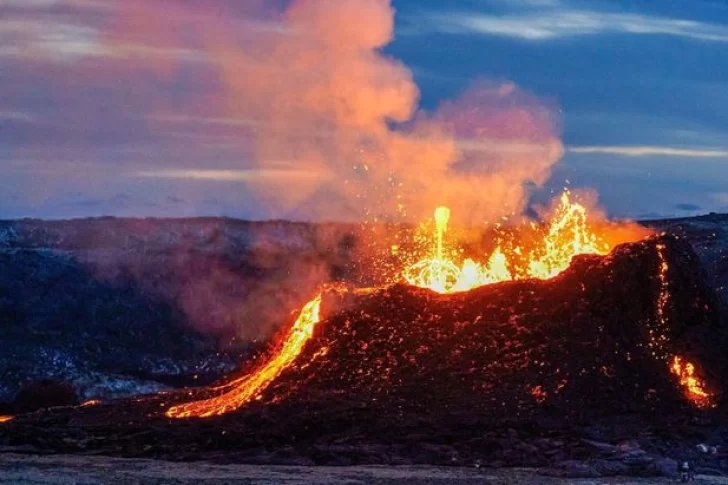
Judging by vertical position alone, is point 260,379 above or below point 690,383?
below

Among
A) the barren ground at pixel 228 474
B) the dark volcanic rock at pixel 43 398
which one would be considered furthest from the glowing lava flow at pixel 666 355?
the dark volcanic rock at pixel 43 398

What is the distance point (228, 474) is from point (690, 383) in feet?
34.9

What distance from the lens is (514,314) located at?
92.5 feet

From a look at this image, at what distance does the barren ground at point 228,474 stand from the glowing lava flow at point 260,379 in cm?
396

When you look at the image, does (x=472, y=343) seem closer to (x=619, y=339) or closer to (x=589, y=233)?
(x=619, y=339)

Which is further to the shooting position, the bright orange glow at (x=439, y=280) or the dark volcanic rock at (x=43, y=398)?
the dark volcanic rock at (x=43, y=398)

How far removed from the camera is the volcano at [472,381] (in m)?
24.7

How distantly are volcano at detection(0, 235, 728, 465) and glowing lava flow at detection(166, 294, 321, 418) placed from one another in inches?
8.3

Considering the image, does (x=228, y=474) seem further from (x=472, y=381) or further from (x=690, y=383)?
(x=690, y=383)

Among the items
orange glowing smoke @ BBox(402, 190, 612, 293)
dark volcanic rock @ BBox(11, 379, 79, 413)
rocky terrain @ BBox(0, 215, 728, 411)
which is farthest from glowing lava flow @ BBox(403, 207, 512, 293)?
rocky terrain @ BBox(0, 215, 728, 411)

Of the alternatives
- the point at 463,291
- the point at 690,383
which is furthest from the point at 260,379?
the point at 690,383

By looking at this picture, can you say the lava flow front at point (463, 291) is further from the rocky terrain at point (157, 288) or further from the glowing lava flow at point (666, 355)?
the rocky terrain at point (157, 288)

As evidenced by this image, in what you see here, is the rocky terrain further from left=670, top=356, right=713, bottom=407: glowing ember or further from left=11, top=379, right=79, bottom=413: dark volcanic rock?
left=670, top=356, right=713, bottom=407: glowing ember

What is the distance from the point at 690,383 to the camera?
27250 millimetres
